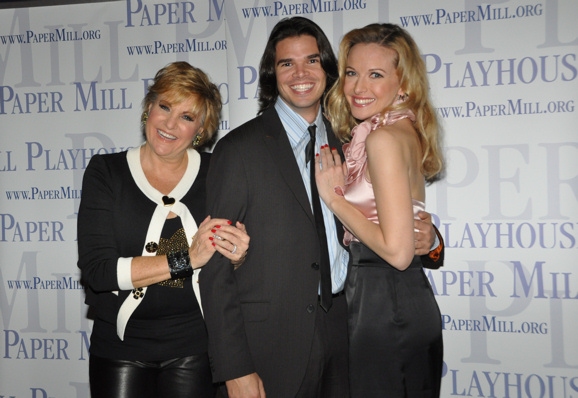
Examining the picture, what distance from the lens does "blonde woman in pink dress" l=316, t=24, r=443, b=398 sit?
2291 mm

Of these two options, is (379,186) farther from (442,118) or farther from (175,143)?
(442,118)

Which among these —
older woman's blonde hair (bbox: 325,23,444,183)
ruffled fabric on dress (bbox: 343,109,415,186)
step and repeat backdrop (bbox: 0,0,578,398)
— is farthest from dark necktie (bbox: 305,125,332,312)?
step and repeat backdrop (bbox: 0,0,578,398)

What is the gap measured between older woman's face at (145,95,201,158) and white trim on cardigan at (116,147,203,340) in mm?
111

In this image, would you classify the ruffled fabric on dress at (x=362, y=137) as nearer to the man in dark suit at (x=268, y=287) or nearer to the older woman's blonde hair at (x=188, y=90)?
the man in dark suit at (x=268, y=287)

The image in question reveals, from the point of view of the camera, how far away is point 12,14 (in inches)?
160

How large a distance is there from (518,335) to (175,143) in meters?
2.23

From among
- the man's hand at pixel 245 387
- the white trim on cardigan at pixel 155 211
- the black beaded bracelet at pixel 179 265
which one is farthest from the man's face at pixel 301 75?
the man's hand at pixel 245 387

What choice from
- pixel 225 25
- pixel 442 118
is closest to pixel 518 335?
pixel 442 118

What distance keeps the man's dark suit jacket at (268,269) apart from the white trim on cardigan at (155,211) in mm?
227

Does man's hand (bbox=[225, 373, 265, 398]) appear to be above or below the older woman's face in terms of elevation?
below

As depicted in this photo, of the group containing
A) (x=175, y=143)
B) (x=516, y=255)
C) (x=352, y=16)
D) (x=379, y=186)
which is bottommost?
(x=516, y=255)

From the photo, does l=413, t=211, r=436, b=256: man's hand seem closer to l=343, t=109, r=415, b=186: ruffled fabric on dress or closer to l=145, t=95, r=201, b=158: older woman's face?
l=343, t=109, r=415, b=186: ruffled fabric on dress

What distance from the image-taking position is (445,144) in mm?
3600

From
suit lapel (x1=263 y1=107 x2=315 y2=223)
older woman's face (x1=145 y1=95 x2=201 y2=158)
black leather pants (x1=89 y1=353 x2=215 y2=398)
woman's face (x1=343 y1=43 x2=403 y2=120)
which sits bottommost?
black leather pants (x1=89 y1=353 x2=215 y2=398)
